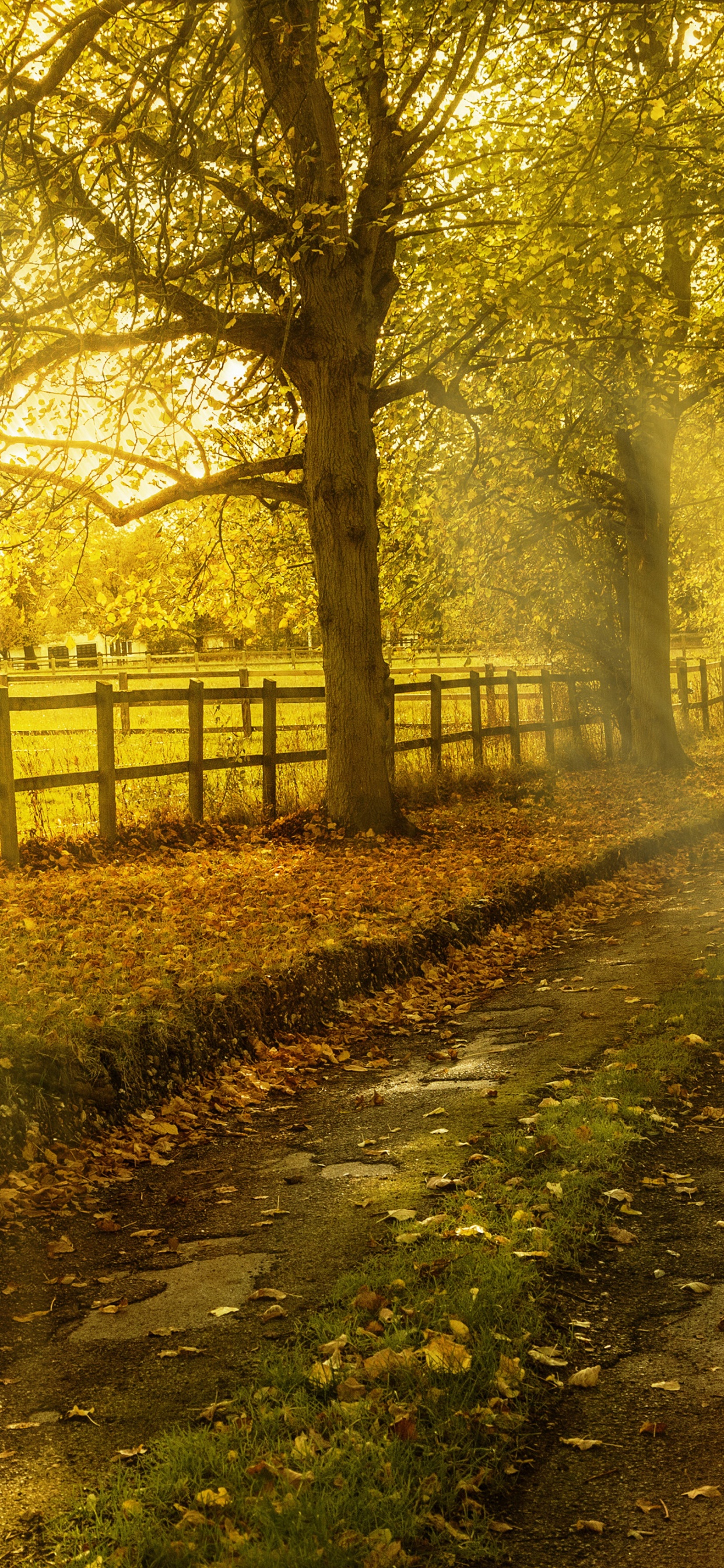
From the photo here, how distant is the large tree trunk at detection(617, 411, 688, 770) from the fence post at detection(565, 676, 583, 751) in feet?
3.45

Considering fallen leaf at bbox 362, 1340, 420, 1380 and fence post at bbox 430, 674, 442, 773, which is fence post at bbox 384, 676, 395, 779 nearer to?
fence post at bbox 430, 674, 442, 773

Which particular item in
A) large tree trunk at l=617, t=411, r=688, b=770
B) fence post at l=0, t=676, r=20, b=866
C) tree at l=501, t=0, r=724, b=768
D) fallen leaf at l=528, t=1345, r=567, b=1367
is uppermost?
tree at l=501, t=0, r=724, b=768

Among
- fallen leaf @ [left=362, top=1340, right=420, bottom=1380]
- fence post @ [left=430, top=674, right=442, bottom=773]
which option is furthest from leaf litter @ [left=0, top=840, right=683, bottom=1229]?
fence post @ [left=430, top=674, right=442, bottom=773]

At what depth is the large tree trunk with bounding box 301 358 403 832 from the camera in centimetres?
1270

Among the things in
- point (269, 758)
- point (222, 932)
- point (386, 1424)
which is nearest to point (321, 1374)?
point (386, 1424)

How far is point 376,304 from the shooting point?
13133mm

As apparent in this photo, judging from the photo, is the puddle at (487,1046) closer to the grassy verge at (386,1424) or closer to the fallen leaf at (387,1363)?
the grassy verge at (386,1424)

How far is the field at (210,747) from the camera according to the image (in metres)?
13.9

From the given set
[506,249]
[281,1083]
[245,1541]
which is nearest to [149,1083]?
[281,1083]

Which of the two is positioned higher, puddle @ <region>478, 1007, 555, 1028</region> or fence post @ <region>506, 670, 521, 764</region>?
fence post @ <region>506, 670, 521, 764</region>

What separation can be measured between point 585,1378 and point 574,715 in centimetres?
1894

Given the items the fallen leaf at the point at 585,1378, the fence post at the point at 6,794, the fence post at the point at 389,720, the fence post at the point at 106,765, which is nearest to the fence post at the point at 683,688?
the fence post at the point at 389,720

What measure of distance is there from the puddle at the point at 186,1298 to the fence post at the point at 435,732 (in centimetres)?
1280

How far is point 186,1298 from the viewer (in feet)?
15.0
